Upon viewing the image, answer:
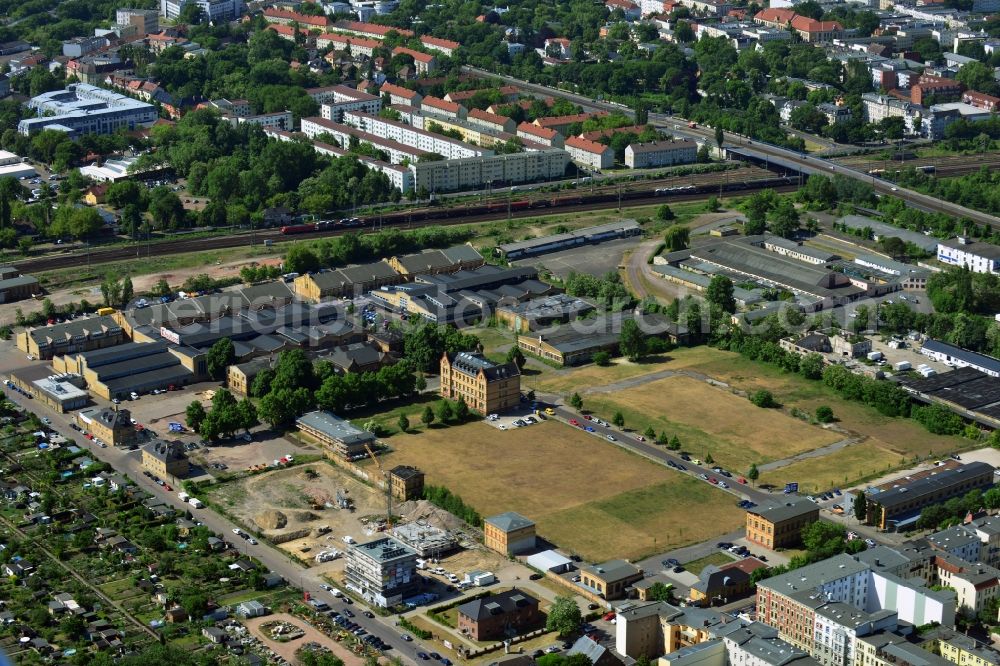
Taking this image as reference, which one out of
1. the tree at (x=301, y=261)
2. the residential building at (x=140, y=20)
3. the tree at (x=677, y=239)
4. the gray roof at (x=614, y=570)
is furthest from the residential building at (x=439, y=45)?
the gray roof at (x=614, y=570)

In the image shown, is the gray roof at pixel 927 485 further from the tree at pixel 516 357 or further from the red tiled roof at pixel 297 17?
the red tiled roof at pixel 297 17

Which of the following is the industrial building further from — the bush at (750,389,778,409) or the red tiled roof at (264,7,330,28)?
the red tiled roof at (264,7,330,28)

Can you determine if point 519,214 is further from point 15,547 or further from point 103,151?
point 15,547

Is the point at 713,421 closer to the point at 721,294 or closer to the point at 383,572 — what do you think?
the point at 721,294

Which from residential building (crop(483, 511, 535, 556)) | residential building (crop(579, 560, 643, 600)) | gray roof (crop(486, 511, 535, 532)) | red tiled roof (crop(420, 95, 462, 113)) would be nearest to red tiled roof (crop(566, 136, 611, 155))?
red tiled roof (crop(420, 95, 462, 113))

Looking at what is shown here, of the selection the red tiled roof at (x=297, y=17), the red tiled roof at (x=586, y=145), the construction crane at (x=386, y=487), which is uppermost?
the red tiled roof at (x=297, y=17)

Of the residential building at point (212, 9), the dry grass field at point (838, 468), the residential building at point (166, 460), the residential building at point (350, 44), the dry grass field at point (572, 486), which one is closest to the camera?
the dry grass field at point (572, 486)

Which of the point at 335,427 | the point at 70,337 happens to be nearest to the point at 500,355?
the point at 335,427

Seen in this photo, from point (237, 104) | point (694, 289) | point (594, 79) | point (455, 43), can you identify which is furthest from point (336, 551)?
point (455, 43)
